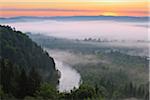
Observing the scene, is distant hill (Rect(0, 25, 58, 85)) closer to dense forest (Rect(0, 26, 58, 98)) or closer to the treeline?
dense forest (Rect(0, 26, 58, 98))

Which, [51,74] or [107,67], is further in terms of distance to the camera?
[107,67]

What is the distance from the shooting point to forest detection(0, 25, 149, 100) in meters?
11.8

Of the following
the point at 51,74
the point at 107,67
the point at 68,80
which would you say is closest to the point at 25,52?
the point at 51,74

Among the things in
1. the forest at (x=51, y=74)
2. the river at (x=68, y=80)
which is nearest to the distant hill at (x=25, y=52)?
the forest at (x=51, y=74)

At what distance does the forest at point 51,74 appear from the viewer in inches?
463

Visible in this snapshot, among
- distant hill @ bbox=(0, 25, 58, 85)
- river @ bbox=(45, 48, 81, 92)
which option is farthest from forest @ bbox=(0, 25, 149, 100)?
river @ bbox=(45, 48, 81, 92)

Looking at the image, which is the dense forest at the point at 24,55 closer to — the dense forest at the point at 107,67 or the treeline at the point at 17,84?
the dense forest at the point at 107,67

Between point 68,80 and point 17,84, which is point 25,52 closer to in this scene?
point 68,80

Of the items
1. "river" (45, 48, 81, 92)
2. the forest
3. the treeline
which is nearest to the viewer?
the treeline

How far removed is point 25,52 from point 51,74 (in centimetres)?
284

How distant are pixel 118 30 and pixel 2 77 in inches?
2809

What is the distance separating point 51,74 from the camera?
29.7 meters

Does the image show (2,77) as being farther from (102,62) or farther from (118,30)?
(118,30)

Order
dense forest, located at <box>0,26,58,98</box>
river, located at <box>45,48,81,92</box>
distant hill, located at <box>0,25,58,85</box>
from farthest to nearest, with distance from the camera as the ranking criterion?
1. river, located at <box>45,48,81,92</box>
2. distant hill, located at <box>0,25,58,85</box>
3. dense forest, located at <box>0,26,58,98</box>
